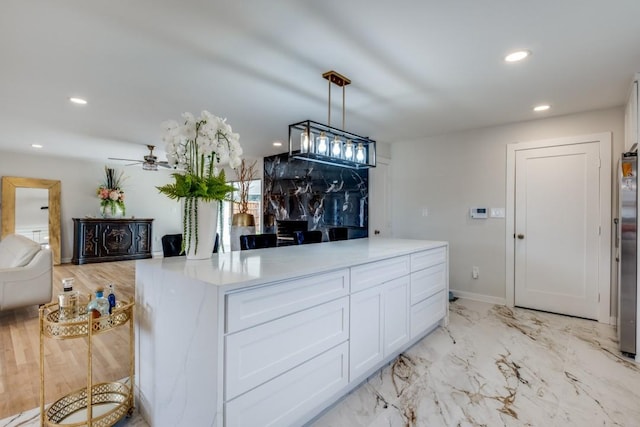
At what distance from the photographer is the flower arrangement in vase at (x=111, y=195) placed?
7.14m

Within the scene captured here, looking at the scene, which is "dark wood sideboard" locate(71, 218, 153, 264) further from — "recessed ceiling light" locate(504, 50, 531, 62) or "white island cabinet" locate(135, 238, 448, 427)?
"recessed ceiling light" locate(504, 50, 531, 62)

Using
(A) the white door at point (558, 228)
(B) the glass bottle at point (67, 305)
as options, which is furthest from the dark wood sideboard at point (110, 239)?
(A) the white door at point (558, 228)

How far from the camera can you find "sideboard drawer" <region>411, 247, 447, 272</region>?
2.67 metres

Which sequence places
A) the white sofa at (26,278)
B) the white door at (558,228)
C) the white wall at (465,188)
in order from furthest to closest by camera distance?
the white wall at (465,188) < the white door at (558,228) < the white sofa at (26,278)

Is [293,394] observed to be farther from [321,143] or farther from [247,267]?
[321,143]

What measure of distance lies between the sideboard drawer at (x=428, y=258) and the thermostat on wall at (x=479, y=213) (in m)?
1.36

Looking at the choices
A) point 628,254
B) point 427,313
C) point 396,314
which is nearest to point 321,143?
point 396,314

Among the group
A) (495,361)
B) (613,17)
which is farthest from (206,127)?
(495,361)

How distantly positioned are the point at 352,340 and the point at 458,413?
0.74 m

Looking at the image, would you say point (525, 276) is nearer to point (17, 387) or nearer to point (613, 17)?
point (613, 17)

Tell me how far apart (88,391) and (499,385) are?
8.23 ft

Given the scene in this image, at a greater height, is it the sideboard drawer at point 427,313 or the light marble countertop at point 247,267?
the light marble countertop at point 247,267

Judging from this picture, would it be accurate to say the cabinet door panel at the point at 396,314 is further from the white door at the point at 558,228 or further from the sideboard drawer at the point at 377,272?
the white door at the point at 558,228

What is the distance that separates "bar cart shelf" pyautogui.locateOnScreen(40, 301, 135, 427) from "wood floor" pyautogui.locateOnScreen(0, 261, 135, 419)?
0.21 metres
